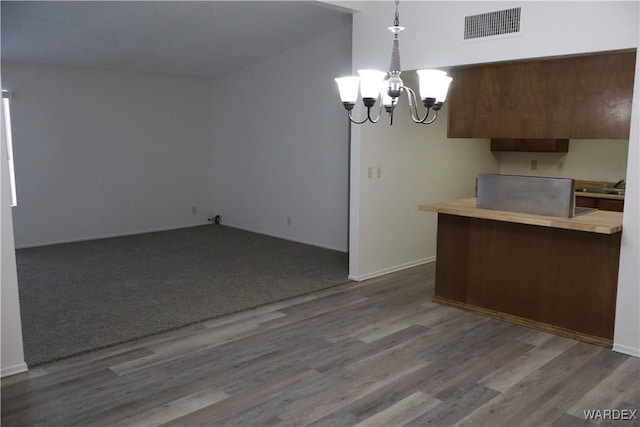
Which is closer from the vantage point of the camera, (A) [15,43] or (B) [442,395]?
(B) [442,395]

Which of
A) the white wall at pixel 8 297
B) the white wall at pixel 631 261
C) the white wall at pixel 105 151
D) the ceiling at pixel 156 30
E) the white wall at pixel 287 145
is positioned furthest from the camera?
the white wall at pixel 105 151

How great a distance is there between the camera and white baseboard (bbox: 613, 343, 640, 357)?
3.34 m

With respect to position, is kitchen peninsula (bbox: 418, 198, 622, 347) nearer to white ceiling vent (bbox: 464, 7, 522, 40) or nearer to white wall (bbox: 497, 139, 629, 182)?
white ceiling vent (bbox: 464, 7, 522, 40)

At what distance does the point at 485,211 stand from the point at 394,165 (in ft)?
4.78

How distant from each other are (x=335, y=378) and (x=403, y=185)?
2.80 metres

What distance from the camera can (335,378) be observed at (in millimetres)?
3033

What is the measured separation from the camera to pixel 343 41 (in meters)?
6.01

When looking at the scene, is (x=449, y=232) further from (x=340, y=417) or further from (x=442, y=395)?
(x=340, y=417)

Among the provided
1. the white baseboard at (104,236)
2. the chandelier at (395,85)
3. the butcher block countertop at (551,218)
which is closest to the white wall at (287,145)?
the white baseboard at (104,236)

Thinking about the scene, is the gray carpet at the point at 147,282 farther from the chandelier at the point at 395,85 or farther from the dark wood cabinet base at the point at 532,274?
the chandelier at the point at 395,85

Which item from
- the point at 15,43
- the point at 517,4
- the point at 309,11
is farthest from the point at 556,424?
the point at 15,43

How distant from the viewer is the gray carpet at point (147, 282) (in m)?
3.78

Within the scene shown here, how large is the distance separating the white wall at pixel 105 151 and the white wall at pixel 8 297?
3.89 m

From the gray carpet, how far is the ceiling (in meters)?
2.37
